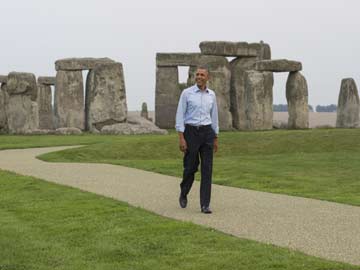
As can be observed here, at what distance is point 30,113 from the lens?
29.3 m

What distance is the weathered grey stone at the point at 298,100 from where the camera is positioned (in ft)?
103

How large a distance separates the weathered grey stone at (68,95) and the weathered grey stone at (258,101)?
8285 mm

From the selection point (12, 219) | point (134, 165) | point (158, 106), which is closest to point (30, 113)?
point (158, 106)

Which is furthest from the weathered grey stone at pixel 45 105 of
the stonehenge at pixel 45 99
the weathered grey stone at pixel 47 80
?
the weathered grey stone at pixel 47 80

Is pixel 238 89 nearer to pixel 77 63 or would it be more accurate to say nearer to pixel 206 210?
pixel 77 63

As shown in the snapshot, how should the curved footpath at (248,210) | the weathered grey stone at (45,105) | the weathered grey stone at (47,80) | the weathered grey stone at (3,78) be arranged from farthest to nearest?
the weathered grey stone at (47,80), the weathered grey stone at (45,105), the weathered grey stone at (3,78), the curved footpath at (248,210)

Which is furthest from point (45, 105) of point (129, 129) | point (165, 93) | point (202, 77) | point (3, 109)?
point (202, 77)

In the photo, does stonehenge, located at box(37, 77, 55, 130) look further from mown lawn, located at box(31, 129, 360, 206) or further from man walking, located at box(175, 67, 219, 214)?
man walking, located at box(175, 67, 219, 214)

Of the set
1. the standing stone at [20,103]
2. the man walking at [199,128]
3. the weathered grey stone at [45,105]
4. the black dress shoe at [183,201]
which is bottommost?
the weathered grey stone at [45,105]

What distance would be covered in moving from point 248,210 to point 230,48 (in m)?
22.6

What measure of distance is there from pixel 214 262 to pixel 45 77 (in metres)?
34.2

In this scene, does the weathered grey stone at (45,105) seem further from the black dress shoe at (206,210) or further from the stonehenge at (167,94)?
the black dress shoe at (206,210)

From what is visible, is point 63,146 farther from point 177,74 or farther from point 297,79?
point 177,74

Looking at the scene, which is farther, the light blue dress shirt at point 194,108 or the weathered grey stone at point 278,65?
the weathered grey stone at point 278,65
